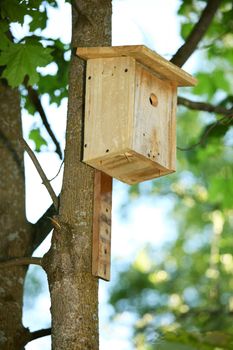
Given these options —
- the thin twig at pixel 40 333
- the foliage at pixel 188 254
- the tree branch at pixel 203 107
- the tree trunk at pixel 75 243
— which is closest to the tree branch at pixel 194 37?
the tree branch at pixel 203 107

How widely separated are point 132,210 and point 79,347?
11.6 metres

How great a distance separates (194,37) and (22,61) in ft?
2.92

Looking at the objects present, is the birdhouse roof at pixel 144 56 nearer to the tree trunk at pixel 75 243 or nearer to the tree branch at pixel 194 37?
the tree trunk at pixel 75 243

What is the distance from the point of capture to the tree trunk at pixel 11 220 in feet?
13.0

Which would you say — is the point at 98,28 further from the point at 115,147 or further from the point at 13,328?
the point at 13,328

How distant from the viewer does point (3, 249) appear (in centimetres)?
416

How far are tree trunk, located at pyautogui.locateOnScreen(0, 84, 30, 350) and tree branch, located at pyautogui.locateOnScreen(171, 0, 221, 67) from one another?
83cm

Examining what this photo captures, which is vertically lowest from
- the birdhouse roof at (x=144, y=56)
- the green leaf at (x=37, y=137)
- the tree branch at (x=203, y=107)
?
the birdhouse roof at (x=144, y=56)

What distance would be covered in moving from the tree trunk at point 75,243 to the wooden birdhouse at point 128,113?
0.05 metres

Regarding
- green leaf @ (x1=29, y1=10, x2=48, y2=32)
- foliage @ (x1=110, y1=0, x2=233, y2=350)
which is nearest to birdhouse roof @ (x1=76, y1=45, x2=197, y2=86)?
green leaf @ (x1=29, y1=10, x2=48, y2=32)

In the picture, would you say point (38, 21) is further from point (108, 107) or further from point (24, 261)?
point (24, 261)

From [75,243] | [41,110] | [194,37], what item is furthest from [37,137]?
[75,243]

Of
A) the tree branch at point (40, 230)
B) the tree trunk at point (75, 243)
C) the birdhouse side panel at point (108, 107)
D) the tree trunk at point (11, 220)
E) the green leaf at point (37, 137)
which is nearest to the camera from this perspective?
the tree trunk at point (75, 243)

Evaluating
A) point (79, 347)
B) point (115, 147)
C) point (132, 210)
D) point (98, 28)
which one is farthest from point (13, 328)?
point (132, 210)
